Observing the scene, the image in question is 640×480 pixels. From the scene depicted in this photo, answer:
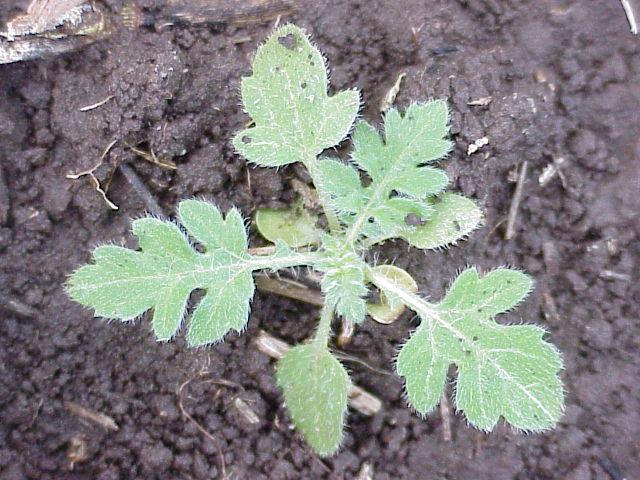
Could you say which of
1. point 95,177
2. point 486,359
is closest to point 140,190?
point 95,177

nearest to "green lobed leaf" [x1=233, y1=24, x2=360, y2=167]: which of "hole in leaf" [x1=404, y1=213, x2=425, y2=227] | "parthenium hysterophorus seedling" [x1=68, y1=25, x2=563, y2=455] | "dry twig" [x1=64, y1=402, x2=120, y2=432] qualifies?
"parthenium hysterophorus seedling" [x1=68, y1=25, x2=563, y2=455]

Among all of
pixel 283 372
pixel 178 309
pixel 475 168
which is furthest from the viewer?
pixel 475 168

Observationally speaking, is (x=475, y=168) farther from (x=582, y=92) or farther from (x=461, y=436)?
(x=461, y=436)

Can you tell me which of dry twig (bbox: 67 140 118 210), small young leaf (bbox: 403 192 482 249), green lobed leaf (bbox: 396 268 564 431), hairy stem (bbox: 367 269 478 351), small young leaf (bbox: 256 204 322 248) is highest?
dry twig (bbox: 67 140 118 210)

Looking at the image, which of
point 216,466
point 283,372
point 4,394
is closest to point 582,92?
point 283,372

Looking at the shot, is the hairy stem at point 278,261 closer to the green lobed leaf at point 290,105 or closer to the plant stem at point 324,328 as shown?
the plant stem at point 324,328

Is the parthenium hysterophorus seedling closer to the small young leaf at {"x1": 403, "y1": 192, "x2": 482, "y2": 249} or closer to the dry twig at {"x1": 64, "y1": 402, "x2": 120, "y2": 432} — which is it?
the small young leaf at {"x1": 403, "y1": 192, "x2": 482, "y2": 249}

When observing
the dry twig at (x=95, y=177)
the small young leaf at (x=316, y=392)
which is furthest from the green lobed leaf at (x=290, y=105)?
the small young leaf at (x=316, y=392)
